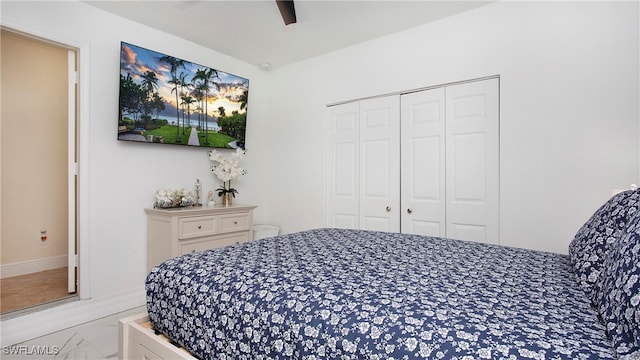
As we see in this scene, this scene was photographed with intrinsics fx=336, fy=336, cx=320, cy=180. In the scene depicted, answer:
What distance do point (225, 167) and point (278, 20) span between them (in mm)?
1649

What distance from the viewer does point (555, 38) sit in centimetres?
255

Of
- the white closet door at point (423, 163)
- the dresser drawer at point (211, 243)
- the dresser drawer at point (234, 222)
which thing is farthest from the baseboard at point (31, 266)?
the white closet door at point (423, 163)

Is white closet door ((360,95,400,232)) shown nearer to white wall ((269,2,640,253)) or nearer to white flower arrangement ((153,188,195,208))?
white wall ((269,2,640,253))

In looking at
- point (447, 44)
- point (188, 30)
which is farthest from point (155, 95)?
point (447, 44)

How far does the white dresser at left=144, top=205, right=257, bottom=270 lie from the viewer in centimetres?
303

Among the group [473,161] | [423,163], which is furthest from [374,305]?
[423,163]

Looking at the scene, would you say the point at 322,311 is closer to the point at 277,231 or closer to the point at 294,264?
the point at 294,264

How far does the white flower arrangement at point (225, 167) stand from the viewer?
12.5 ft

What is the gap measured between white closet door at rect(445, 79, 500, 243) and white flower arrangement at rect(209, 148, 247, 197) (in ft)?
7.47

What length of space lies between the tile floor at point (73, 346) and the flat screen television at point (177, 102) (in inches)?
63.3

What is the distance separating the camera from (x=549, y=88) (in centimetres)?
257

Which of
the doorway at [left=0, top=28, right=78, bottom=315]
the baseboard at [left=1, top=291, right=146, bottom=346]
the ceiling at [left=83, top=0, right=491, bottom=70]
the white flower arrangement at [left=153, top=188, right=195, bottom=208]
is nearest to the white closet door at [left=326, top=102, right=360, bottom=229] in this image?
the ceiling at [left=83, top=0, right=491, bottom=70]

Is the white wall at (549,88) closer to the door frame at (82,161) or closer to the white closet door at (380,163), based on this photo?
the white closet door at (380,163)

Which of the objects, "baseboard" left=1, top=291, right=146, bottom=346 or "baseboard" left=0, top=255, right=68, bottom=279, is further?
"baseboard" left=0, top=255, right=68, bottom=279
